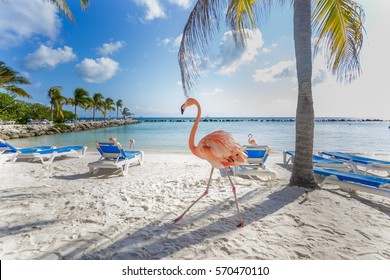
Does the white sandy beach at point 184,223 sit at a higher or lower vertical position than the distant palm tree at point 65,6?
lower

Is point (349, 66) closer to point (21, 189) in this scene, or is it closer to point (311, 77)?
point (311, 77)

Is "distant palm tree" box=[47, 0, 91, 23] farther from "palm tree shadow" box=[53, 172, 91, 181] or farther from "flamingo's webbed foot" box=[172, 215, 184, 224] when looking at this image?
"flamingo's webbed foot" box=[172, 215, 184, 224]

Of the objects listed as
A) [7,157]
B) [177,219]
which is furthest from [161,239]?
[7,157]

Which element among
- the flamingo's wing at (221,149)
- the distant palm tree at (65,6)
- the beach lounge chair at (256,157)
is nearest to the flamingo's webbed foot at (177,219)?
the flamingo's wing at (221,149)

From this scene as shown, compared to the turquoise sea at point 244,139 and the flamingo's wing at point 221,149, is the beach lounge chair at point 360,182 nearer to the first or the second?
the flamingo's wing at point 221,149

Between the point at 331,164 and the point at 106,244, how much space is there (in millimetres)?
6681

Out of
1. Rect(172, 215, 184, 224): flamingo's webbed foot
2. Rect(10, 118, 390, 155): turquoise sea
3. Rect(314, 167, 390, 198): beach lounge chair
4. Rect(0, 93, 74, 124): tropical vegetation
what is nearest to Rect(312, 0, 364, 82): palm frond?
Rect(314, 167, 390, 198): beach lounge chair

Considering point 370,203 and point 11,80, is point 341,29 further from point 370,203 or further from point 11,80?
→ point 11,80

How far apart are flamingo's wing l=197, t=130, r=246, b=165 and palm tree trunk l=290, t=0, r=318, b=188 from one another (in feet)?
6.11

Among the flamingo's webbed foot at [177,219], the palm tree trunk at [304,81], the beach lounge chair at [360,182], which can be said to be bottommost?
the flamingo's webbed foot at [177,219]

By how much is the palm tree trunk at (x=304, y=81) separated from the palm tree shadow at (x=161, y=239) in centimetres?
154

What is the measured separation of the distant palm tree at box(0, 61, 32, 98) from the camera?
651 inches

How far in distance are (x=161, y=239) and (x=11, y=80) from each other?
23.4 metres

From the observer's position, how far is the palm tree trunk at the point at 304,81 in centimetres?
383
